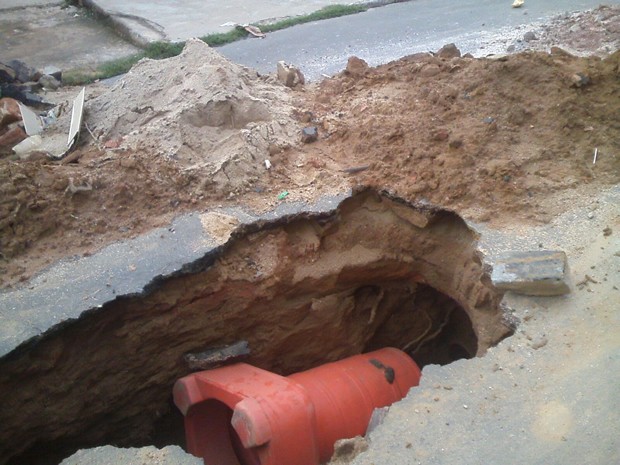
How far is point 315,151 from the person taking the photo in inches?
179

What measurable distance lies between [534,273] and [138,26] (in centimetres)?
758

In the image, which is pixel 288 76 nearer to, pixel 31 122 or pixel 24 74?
pixel 31 122

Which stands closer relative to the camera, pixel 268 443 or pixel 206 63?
pixel 268 443

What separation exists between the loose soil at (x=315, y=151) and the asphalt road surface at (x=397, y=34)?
1847mm

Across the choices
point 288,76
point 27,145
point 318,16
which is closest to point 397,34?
point 318,16

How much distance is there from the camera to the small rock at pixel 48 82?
271 inches

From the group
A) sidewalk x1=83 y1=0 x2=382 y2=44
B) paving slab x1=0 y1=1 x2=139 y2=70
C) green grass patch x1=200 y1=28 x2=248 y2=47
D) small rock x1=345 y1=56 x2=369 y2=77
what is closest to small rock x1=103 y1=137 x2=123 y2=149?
small rock x1=345 y1=56 x2=369 y2=77

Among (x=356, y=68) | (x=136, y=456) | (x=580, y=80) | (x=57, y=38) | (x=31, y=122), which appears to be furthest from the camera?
(x=57, y=38)

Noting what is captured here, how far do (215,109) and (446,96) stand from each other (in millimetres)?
1702

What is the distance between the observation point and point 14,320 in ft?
11.1

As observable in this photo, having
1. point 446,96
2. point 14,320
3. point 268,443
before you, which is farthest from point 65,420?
point 446,96

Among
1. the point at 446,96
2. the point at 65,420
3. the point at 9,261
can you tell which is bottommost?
the point at 65,420

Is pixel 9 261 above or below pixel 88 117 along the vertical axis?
below

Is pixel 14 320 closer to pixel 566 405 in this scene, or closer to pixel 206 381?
pixel 206 381
